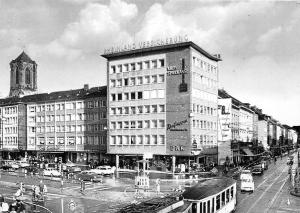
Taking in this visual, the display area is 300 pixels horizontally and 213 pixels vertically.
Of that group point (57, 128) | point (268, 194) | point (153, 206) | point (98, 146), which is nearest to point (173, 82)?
point (98, 146)

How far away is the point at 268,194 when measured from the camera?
41250mm

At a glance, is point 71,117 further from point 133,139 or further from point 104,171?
point 104,171

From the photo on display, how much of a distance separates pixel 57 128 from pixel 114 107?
987 inches

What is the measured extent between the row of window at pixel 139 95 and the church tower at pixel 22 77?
6701cm

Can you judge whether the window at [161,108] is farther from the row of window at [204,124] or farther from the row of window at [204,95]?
Result: the row of window at [204,124]

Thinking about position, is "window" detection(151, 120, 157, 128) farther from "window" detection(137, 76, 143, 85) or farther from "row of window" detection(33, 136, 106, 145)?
"row of window" detection(33, 136, 106, 145)

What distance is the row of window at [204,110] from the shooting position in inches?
2726

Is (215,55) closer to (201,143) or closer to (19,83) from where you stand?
(201,143)

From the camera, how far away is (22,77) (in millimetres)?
133250

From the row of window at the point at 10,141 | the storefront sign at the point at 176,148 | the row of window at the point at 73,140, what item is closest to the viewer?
the storefront sign at the point at 176,148

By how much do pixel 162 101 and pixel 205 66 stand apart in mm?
11355

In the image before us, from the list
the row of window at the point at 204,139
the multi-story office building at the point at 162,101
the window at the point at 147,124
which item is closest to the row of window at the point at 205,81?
the multi-story office building at the point at 162,101

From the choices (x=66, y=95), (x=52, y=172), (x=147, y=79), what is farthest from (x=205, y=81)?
(x=66, y=95)

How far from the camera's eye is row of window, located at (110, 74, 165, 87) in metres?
70.4
